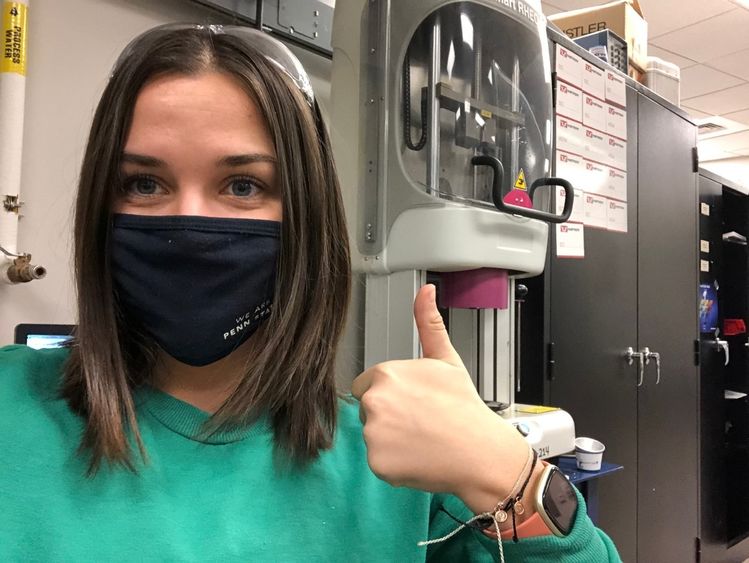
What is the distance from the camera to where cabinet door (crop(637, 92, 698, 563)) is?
2424mm

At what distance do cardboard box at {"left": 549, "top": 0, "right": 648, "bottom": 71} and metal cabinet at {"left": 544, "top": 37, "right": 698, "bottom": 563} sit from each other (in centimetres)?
24

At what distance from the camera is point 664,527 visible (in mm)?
2510

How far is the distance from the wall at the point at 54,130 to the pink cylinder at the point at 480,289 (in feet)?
1.21

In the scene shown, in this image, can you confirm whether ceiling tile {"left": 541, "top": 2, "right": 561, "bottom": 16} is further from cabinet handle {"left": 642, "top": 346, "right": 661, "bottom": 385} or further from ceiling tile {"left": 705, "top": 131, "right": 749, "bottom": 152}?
ceiling tile {"left": 705, "top": 131, "right": 749, "bottom": 152}

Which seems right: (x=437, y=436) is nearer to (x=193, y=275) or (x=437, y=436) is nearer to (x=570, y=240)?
(x=193, y=275)

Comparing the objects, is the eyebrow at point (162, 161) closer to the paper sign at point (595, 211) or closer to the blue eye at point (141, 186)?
the blue eye at point (141, 186)

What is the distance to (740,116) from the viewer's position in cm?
573

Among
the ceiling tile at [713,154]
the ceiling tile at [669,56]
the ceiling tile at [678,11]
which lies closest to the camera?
the ceiling tile at [678,11]

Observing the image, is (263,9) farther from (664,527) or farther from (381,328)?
(664,527)

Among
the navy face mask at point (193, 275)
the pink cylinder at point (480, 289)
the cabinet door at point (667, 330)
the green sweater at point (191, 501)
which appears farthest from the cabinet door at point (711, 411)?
the navy face mask at point (193, 275)

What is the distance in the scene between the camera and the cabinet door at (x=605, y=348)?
2.04m

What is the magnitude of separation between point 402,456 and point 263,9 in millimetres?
1414

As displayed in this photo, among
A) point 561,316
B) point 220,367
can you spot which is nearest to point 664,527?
point 561,316

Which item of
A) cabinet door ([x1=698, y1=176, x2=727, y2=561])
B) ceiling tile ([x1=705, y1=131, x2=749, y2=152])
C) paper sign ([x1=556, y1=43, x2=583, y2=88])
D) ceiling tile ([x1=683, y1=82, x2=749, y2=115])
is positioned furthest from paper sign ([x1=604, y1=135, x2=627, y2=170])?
ceiling tile ([x1=705, y1=131, x2=749, y2=152])
